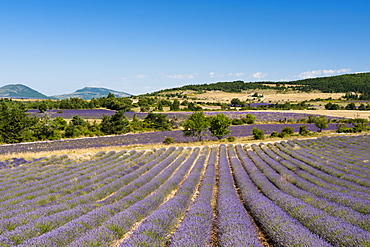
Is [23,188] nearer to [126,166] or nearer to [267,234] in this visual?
[126,166]

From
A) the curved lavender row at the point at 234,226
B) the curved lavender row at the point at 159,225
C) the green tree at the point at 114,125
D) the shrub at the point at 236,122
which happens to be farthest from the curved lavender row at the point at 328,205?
the shrub at the point at 236,122

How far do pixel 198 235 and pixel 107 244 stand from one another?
2.26 metres

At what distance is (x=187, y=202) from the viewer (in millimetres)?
9617

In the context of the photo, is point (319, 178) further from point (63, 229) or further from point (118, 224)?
point (63, 229)

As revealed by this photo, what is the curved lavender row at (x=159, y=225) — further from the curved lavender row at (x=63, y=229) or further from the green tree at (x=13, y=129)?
the green tree at (x=13, y=129)

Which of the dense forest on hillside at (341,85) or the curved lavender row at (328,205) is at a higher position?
the dense forest on hillside at (341,85)

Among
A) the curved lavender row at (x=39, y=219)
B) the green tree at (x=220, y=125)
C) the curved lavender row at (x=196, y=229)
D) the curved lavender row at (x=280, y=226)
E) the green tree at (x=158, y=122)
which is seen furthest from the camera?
the green tree at (x=158, y=122)

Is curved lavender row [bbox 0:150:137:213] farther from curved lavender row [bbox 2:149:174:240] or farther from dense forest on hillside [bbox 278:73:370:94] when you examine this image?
dense forest on hillside [bbox 278:73:370:94]

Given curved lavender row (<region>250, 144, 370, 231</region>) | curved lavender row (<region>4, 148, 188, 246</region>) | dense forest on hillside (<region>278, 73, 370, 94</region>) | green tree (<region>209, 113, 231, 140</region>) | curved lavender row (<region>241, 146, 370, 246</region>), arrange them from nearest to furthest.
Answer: curved lavender row (<region>241, 146, 370, 246</region>), curved lavender row (<region>4, 148, 188, 246</region>), curved lavender row (<region>250, 144, 370, 231</region>), green tree (<region>209, 113, 231, 140</region>), dense forest on hillside (<region>278, 73, 370, 94</region>)

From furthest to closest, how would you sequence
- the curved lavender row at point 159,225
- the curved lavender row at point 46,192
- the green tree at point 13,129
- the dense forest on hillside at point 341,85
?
the dense forest on hillside at point 341,85 → the green tree at point 13,129 → the curved lavender row at point 46,192 → the curved lavender row at point 159,225

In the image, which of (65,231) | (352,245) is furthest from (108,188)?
(352,245)

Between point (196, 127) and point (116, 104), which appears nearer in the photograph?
point (196, 127)

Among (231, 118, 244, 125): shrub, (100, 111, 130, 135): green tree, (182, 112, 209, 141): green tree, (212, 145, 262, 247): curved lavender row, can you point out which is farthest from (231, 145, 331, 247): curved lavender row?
(231, 118, 244, 125): shrub

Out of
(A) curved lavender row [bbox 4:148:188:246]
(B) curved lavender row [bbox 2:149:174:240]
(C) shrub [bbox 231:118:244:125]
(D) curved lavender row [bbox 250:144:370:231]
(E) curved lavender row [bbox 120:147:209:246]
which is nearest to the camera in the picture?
(E) curved lavender row [bbox 120:147:209:246]
